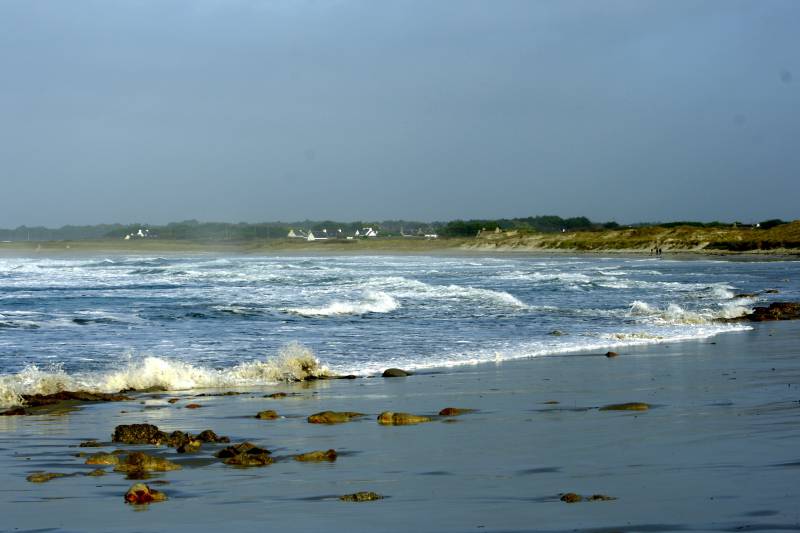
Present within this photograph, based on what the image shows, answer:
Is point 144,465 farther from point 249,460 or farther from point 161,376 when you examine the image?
point 161,376

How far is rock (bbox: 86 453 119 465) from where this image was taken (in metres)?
7.63

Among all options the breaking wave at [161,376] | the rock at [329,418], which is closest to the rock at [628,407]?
the rock at [329,418]

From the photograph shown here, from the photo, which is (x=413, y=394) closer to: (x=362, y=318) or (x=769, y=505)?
(x=769, y=505)

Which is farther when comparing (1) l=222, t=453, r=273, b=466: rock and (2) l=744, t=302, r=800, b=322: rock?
(2) l=744, t=302, r=800, b=322: rock

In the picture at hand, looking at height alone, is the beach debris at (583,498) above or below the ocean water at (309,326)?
above

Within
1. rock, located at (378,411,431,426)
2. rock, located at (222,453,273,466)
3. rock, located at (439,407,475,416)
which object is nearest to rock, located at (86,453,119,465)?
rock, located at (222,453,273,466)

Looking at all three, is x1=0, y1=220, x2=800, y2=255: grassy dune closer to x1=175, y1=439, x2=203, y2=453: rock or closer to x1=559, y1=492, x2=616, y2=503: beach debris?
x1=175, y1=439, x2=203, y2=453: rock

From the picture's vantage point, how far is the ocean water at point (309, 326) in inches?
547

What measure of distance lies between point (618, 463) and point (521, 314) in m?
17.7

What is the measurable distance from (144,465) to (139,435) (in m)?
1.28

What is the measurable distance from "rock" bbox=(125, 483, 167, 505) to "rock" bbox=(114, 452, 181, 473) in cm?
97

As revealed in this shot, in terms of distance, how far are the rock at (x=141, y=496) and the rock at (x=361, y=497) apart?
1.18 meters

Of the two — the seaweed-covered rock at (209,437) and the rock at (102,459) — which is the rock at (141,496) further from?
the seaweed-covered rock at (209,437)

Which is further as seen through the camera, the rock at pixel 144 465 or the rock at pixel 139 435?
the rock at pixel 139 435
